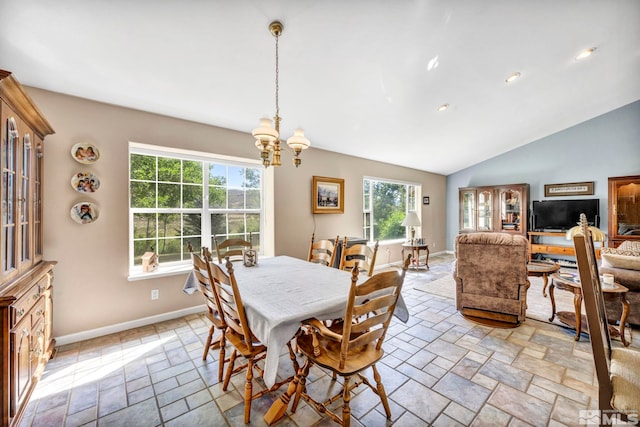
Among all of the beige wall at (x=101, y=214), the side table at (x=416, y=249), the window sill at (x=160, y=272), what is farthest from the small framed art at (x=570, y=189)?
the window sill at (x=160, y=272)

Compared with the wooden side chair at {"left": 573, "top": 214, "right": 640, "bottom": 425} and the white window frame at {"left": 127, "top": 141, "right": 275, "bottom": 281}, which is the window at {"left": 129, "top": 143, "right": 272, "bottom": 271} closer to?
the white window frame at {"left": 127, "top": 141, "right": 275, "bottom": 281}

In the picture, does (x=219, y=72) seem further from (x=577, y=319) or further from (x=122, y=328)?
(x=577, y=319)

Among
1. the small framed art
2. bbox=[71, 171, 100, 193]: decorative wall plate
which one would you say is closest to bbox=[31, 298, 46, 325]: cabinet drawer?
bbox=[71, 171, 100, 193]: decorative wall plate

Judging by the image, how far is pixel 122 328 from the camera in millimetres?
2857

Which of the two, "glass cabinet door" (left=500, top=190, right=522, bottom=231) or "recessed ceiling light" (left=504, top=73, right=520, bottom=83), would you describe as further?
"glass cabinet door" (left=500, top=190, right=522, bottom=231)

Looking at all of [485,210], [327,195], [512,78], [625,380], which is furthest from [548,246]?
[625,380]

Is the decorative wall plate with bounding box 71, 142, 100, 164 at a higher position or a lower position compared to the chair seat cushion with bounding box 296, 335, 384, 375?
higher

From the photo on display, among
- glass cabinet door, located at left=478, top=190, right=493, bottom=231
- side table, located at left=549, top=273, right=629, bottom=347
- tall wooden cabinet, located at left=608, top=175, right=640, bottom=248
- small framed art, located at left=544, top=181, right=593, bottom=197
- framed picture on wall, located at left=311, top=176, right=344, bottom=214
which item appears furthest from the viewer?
glass cabinet door, located at left=478, top=190, right=493, bottom=231

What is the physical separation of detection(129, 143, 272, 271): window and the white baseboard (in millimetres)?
589

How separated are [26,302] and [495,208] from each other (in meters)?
8.02

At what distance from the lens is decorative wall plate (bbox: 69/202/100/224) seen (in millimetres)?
2602

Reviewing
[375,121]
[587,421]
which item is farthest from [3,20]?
[587,421]

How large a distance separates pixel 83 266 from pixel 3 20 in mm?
2048

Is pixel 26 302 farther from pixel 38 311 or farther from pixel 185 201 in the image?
pixel 185 201
